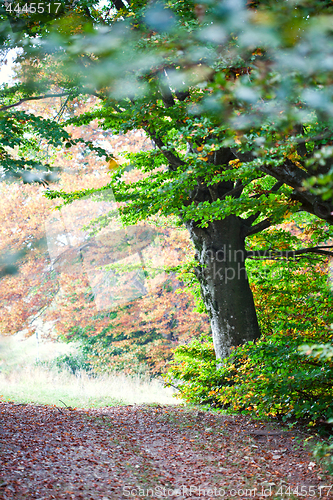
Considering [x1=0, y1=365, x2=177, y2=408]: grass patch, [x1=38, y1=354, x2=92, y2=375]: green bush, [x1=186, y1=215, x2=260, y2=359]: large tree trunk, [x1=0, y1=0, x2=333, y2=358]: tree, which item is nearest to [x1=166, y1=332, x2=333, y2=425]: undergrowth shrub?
[x1=186, y1=215, x2=260, y2=359]: large tree trunk

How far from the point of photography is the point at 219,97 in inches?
88.1

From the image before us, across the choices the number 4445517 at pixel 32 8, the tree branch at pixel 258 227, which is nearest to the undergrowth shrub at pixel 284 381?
the tree branch at pixel 258 227

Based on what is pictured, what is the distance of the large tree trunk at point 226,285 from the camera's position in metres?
6.04

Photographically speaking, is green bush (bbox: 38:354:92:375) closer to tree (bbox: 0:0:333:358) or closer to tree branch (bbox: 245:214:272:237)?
tree (bbox: 0:0:333:358)

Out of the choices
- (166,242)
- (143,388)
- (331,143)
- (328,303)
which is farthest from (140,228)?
(331,143)

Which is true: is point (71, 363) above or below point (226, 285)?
below

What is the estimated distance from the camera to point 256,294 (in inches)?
268

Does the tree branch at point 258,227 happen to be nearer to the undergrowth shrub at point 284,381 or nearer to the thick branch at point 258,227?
the thick branch at point 258,227

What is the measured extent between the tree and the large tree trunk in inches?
0.7

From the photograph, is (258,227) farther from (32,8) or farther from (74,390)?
(74,390)

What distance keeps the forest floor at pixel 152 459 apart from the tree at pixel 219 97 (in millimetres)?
1733

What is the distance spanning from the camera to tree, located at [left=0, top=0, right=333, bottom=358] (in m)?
1.91

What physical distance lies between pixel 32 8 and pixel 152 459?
5.81m

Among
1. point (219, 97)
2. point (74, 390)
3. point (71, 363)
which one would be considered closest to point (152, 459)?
point (219, 97)
